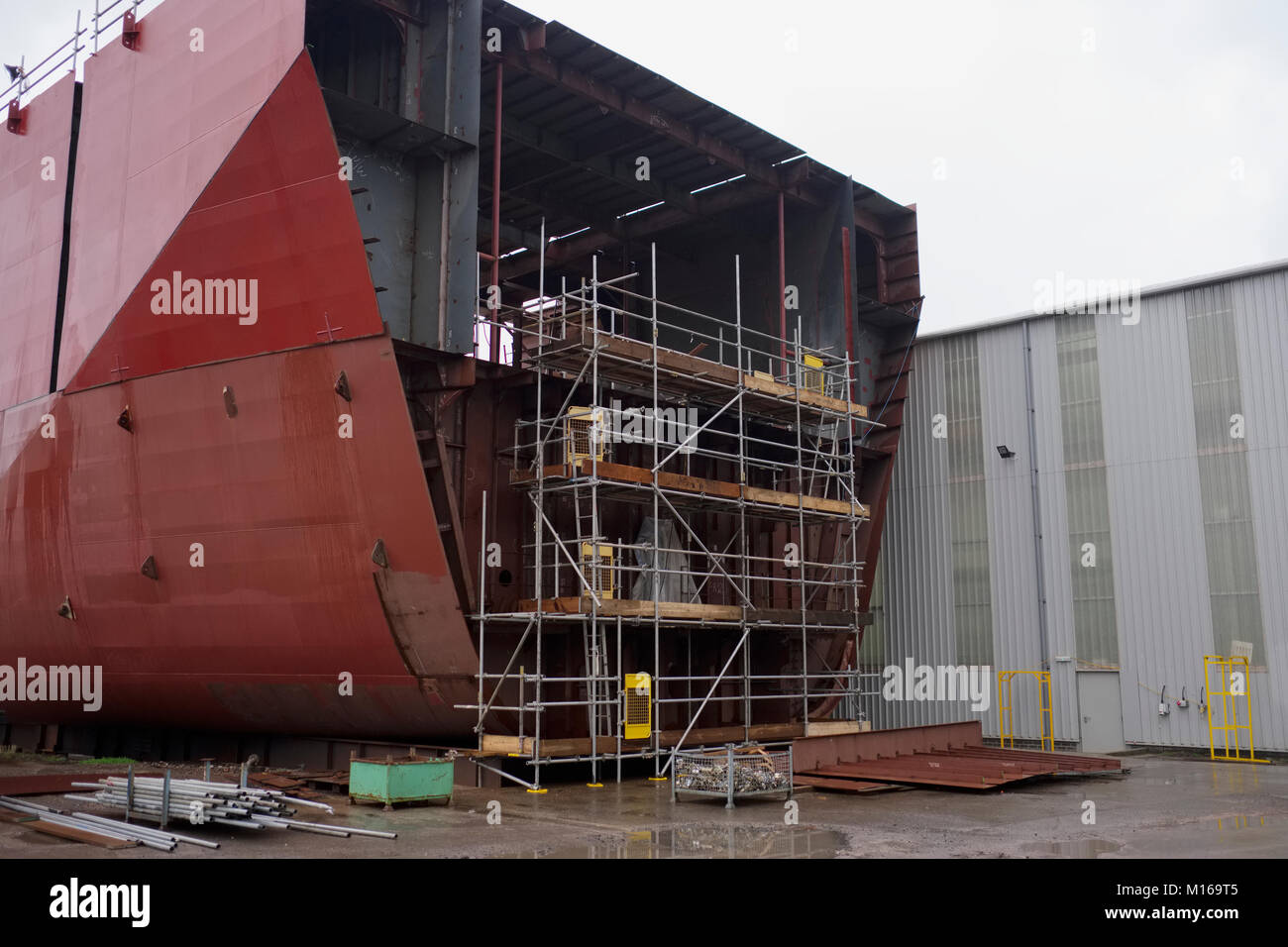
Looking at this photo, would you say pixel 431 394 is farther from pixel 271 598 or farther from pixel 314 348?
pixel 271 598

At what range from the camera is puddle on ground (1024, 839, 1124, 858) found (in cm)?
1089

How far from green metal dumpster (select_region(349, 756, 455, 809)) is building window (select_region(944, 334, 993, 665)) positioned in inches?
641

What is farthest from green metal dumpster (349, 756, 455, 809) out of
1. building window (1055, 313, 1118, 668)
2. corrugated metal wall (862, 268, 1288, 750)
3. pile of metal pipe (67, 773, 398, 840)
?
building window (1055, 313, 1118, 668)

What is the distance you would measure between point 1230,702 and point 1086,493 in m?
5.28

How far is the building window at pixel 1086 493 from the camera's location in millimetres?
25359

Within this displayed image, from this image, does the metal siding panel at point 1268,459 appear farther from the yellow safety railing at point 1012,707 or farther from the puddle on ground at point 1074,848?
the puddle on ground at point 1074,848

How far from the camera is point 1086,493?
26031 millimetres

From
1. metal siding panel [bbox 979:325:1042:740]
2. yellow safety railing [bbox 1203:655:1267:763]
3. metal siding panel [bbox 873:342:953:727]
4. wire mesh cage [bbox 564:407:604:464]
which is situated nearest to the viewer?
wire mesh cage [bbox 564:407:604:464]

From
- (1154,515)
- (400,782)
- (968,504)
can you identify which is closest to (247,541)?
(400,782)

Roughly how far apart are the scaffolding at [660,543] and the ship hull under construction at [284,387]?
0.65 ft

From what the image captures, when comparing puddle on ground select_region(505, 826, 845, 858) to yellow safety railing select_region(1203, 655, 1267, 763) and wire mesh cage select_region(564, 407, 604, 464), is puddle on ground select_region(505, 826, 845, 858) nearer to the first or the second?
wire mesh cage select_region(564, 407, 604, 464)

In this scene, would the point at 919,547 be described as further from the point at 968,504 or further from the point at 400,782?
the point at 400,782

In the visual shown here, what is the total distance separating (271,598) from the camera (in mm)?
17281

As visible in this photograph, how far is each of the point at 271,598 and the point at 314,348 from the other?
12.7 ft
